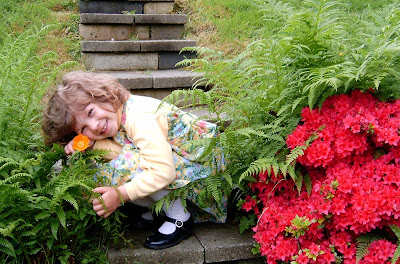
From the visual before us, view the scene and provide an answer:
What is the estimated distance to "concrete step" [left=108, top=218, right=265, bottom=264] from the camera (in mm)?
2389

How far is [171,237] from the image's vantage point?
2490 mm

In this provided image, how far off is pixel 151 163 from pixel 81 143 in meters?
0.41

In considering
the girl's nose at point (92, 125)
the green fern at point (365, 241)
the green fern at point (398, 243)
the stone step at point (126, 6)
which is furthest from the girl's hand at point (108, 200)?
the stone step at point (126, 6)

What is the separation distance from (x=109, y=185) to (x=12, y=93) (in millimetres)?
811

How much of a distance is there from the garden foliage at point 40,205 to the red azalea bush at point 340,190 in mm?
936

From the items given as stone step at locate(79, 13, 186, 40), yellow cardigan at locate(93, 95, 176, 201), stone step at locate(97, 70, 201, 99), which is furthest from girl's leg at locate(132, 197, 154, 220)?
stone step at locate(79, 13, 186, 40)

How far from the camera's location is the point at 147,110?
247 centimetres

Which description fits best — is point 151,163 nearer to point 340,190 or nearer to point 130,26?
point 340,190

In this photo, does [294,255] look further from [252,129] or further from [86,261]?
[86,261]

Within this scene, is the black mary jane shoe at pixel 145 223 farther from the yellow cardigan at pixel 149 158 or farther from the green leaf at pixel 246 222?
the green leaf at pixel 246 222

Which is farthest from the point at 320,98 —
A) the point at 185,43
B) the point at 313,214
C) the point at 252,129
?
the point at 185,43

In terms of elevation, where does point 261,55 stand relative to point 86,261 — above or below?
above

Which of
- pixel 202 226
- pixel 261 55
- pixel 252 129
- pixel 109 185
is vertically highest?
pixel 261 55

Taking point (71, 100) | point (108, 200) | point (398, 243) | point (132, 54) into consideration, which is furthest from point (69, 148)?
point (132, 54)
